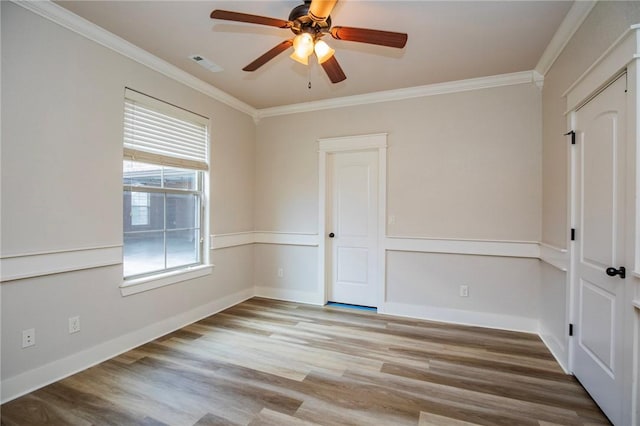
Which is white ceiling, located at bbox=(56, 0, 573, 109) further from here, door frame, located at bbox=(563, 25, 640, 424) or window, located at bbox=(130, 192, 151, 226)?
window, located at bbox=(130, 192, 151, 226)

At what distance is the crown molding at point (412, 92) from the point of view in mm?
3174

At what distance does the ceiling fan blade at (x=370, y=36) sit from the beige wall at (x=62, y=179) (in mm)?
2021

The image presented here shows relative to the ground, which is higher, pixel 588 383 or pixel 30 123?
pixel 30 123

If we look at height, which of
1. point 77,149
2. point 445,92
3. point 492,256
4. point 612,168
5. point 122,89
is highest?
point 445,92

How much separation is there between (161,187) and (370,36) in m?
2.45

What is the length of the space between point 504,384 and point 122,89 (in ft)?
12.8

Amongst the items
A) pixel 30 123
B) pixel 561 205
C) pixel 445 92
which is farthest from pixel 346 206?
pixel 30 123

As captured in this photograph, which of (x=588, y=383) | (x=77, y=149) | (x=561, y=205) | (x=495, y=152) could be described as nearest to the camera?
(x=588, y=383)

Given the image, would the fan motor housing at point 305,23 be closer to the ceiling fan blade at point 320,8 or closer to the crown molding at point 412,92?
the ceiling fan blade at point 320,8

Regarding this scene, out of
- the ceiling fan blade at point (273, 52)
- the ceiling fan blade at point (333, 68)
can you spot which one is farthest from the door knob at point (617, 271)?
the ceiling fan blade at point (273, 52)

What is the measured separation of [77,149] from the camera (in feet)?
7.77

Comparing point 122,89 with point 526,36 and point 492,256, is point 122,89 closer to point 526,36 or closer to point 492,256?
point 526,36

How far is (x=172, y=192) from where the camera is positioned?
3248mm

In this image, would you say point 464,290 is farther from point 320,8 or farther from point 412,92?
point 320,8
